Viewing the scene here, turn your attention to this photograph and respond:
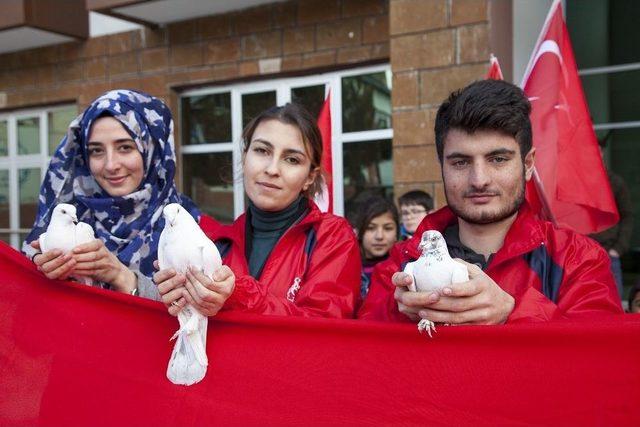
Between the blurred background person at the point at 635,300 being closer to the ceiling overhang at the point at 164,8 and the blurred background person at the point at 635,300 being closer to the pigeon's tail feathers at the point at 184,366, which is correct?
the pigeon's tail feathers at the point at 184,366

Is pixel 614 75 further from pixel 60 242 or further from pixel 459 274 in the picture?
pixel 60 242

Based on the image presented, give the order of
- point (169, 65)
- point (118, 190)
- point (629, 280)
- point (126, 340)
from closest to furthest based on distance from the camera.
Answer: point (126, 340), point (118, 190), point (629, 280), point (169, 65)

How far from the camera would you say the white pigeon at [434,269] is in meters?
1.34

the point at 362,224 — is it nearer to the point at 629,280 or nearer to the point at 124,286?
the point at 124,286

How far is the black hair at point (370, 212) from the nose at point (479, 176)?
6.79 feet

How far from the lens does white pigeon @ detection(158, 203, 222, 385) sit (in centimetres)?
148

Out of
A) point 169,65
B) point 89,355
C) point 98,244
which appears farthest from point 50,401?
point 169,65

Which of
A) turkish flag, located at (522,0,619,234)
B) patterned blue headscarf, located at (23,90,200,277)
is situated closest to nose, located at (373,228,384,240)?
turkish flag, located at (522,0,619,234)

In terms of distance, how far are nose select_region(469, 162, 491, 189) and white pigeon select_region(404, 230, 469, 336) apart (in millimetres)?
343

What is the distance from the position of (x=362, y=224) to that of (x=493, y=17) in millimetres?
1877

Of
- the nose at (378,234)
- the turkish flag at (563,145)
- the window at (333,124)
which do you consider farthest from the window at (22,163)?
the turkish flag at (563,145)

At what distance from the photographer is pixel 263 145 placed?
2064 mm

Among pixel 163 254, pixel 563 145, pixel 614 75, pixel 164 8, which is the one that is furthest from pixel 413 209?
pixel 164 8

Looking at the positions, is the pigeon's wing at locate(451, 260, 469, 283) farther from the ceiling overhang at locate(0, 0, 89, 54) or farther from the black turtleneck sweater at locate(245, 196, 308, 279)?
the ceiling overhang at locate(0, 0, 89, 54)
